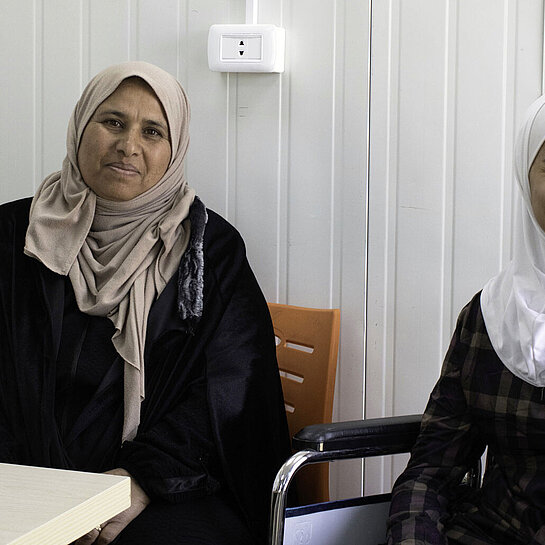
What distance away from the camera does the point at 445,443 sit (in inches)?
58.2

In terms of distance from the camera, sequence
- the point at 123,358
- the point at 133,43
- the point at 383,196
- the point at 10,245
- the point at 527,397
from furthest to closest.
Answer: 1. the point at 133,43
2. the point at 383,196
3. the point at 10,245
4. the point at 123,358
5. the point at 527,397

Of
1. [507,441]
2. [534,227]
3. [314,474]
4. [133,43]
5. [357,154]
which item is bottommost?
[314,474]

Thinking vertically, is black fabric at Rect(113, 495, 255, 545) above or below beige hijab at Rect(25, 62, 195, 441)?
below

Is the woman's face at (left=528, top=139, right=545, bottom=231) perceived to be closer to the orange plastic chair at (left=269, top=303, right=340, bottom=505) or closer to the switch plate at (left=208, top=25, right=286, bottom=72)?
the orange plastic chair at (left=269, top=303, right=340, bottom=505)

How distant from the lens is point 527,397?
1.38m

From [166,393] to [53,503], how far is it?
0.97 metres

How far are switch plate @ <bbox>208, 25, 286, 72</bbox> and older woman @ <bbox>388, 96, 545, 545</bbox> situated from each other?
853mm

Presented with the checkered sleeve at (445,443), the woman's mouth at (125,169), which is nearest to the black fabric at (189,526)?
the checkered sleeve at (445,443)

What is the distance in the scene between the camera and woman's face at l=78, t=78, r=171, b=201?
1874 millimetres

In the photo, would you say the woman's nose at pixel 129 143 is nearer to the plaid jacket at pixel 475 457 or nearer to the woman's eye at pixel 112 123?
the woman's eye at pixel 112 123

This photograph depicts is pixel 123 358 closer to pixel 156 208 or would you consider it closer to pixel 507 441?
pixel 156 208

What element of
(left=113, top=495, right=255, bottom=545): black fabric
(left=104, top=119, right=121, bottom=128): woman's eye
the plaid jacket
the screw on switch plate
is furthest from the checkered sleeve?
(left=104, top=119, right=121, bottom=128): woman's eye

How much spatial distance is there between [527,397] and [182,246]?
0.86 metres

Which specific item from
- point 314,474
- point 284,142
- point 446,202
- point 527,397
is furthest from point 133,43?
point 527,397
